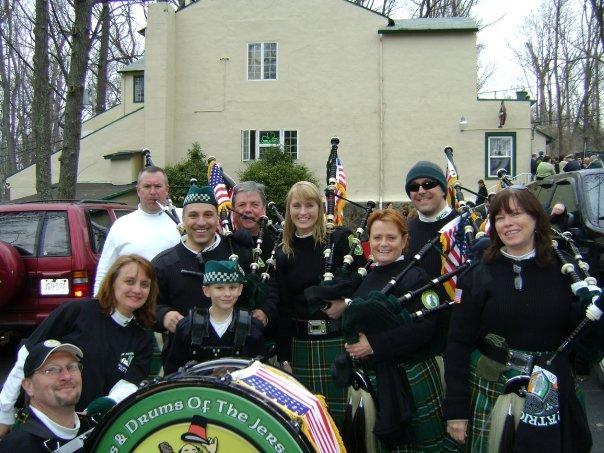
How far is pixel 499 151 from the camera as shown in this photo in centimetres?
A: 1988

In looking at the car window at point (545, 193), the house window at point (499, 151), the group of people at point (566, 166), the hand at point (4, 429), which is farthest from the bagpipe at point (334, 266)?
the house window at point (499, 151)

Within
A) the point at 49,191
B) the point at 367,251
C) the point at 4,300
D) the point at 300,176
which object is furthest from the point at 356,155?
the point at 367,251

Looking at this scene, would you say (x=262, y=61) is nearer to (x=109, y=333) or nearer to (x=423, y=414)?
(x=109, y=333)

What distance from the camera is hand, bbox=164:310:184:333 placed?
137 inches

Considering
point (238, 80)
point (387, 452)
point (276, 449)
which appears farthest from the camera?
point (238, 80)

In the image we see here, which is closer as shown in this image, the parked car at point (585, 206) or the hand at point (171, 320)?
the hand at point (171, 320)

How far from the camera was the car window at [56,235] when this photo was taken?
662 cm

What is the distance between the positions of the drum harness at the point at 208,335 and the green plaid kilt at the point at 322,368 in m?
0.75

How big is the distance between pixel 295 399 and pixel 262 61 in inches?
760

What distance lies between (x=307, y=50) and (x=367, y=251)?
17.3 m

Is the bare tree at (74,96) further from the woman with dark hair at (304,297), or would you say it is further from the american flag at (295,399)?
the american flag at (295,399)

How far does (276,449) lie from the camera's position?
2.21 metres

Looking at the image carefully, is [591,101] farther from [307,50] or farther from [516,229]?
[516,229]

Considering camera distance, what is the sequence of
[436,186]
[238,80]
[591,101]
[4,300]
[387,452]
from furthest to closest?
[591,101]
[238,80]
[4,300]
[436,186]
[387,452]
